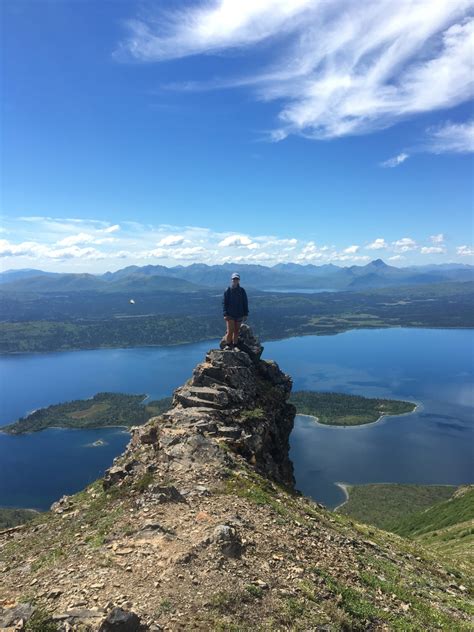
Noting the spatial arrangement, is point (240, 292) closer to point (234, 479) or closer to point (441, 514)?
point (234, 479)

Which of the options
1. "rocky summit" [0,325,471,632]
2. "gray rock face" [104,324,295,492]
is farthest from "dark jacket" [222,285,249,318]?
"rocky summit" [0,325,471,632]

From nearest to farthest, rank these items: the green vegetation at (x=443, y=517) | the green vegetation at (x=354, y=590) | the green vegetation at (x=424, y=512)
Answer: the green vegetation at (x=354, y=590) → the green vegetation at (x=424, y=512) → the green vegetation at (x=443, y=517)

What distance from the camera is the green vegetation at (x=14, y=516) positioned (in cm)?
10870

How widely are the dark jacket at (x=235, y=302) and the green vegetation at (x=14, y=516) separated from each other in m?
100

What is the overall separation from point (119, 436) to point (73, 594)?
611ft

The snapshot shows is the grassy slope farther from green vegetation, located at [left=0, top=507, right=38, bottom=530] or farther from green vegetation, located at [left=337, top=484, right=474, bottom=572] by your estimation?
green vegetation, located at [left=0, top=507, right=38, bottom=530]

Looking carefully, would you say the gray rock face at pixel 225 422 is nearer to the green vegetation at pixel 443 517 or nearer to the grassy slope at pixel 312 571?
the grassy slope at pixel 312 571

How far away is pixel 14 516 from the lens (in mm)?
114625

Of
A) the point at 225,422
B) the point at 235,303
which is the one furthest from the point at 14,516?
the point at 225,422

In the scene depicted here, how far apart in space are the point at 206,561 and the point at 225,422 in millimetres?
15048

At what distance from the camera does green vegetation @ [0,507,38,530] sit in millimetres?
108700

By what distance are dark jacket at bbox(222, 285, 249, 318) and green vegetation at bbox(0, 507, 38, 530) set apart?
100 meters

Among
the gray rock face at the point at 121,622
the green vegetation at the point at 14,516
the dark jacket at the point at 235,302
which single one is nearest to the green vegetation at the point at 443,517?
the dark jacket at the point at 235,302

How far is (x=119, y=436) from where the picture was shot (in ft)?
612
